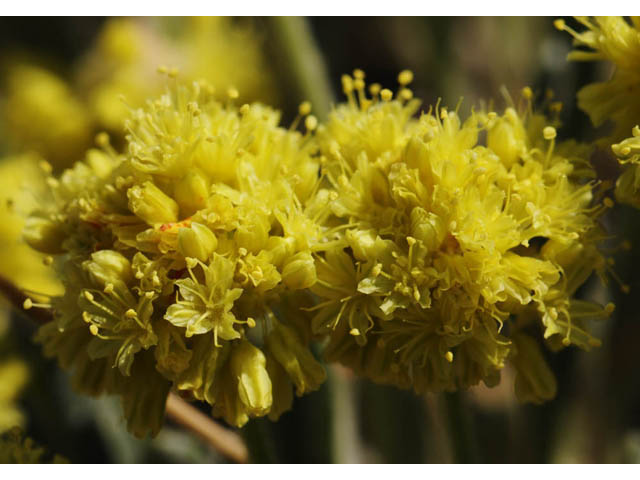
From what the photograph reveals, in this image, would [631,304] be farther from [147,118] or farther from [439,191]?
[147,118]

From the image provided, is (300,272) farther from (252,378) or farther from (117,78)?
(117,78)

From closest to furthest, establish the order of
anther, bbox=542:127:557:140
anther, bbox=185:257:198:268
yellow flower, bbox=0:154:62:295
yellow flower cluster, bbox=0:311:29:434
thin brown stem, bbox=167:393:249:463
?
1. anther, bbox=185:257:198:268
2. anther, bbox=542:127:557:140
3. thin brown stem, bbox=167:393:249:463
4. yellow flower cluster, bbox=0:311:29:434
5. yellow flower, bbox=0:154:62:295

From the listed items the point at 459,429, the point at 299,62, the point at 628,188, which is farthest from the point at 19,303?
the point at 628,188

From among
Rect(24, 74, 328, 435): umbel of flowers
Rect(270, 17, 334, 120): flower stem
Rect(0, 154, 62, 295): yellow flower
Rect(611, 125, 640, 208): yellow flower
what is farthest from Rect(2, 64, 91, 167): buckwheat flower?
Rect(611, 125, 640, 208): yellow flower

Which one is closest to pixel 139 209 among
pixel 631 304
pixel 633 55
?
pixel 633 55

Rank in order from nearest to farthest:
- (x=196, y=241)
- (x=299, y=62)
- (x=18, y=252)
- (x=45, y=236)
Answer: (x=196, y=241), (x=45, y=236), (x=299, y=62), (x=18, y=252)

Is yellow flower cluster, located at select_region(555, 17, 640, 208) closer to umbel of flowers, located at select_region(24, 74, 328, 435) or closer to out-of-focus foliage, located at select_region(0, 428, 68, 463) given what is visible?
umbel of flowers, located at select_region(24, 74, 328, 435)

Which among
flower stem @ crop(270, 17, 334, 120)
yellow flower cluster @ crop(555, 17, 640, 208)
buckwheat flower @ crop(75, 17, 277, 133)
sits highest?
buckwheat flower @ crop(75, 17, 277, 133)
